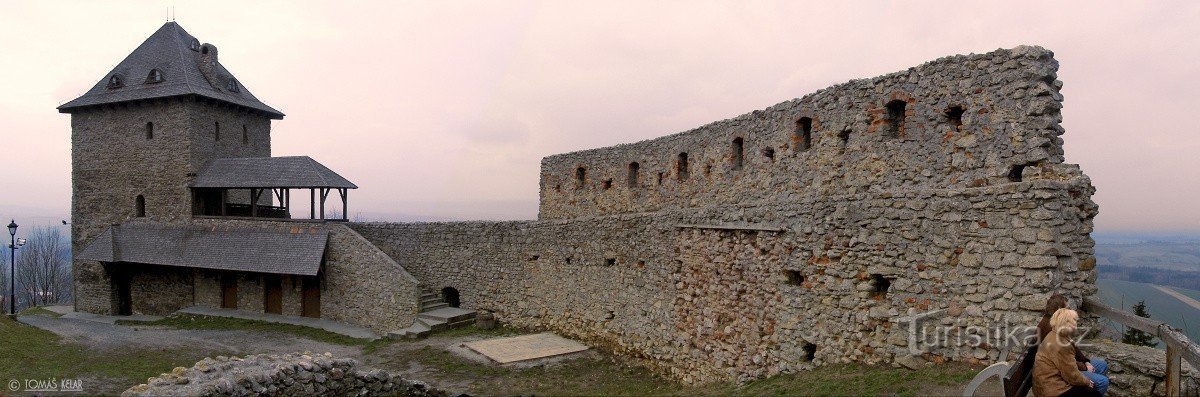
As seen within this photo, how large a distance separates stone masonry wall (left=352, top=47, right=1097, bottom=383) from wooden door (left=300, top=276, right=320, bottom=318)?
336 inches

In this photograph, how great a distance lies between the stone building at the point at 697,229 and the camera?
7566 millimetres

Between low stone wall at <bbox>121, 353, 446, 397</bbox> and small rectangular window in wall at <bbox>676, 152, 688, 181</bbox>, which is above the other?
small rectangular window in wall at <bbox>676, 152, 688, 181</bbox>

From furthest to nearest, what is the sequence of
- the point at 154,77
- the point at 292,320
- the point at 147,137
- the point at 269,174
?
the point at 154,77 → the point at 147,137 → the point at 269,174 → the point at 292,320

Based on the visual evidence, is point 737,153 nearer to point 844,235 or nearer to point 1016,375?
point 844,235

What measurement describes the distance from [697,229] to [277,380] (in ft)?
24.7

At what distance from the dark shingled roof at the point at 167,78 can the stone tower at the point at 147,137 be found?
52 mm

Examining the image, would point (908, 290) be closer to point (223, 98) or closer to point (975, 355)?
point (975, 355)

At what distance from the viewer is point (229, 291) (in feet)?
73.8

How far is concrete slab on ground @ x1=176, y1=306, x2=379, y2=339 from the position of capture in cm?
1859

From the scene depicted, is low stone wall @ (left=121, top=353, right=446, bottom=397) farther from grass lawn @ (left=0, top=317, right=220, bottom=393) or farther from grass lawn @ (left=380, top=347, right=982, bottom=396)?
grass lawn @ (left=0, top=317, right=220, bottom=393)

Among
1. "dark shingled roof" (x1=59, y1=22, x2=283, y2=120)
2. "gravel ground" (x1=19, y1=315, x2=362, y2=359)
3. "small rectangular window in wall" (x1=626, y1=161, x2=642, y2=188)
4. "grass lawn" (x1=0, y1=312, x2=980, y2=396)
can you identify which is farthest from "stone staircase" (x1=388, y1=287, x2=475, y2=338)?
"dark shingled roof" (x1=59, y1=22, x2=283, y2=120)

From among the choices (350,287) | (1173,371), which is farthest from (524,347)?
(1173,371)

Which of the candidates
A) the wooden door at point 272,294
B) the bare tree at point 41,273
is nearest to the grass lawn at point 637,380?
the wooden door at point 272,294

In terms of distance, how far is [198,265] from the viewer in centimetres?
2145
